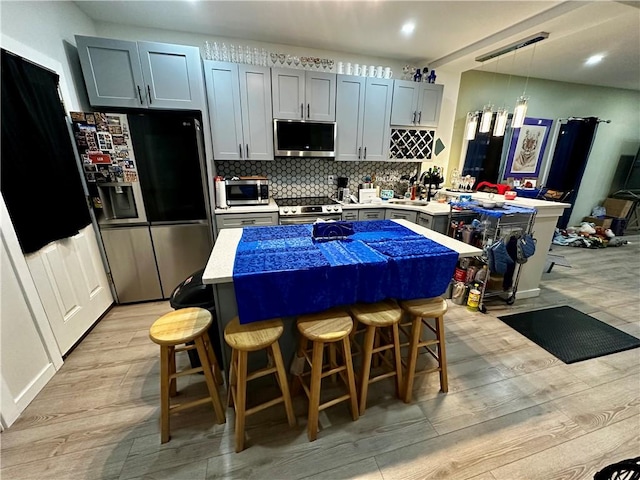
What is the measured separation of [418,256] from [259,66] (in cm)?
275

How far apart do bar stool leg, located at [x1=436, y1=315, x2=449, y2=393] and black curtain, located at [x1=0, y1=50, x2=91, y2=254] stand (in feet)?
9.38

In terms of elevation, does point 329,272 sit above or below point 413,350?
above

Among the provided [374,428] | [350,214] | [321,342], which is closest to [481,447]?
[374,428]

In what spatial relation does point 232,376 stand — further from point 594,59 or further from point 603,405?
point 594,59

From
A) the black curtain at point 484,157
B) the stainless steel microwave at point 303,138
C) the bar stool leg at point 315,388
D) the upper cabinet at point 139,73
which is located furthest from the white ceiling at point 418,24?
the bar stool leg at point 315,388

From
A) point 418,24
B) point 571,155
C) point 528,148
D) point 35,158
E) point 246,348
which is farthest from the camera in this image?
point 571,155

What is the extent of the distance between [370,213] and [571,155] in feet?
14.8

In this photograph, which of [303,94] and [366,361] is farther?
[303,94]

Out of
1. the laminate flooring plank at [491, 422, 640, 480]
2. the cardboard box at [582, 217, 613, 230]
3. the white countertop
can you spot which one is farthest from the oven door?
the cardboard box at [582, 217, 613, 230]

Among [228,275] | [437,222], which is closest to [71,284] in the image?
[228,275]

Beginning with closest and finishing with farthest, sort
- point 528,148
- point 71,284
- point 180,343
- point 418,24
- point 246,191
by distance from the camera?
point 180,343 < point 71,284 < point 418,24 < point 246,191 < point 528,148

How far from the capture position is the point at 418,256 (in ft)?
5.17

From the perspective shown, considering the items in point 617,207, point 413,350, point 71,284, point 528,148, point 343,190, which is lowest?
point 413,350

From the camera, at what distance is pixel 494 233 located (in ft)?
9.18
